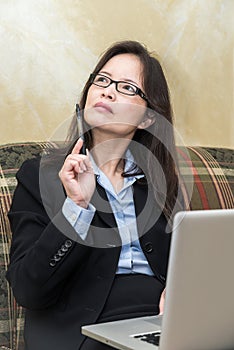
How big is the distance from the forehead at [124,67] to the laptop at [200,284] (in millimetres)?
720

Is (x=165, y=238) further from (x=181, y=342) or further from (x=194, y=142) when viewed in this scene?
(x=194, y=142)

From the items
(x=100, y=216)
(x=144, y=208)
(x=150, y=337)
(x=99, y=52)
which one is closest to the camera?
(x=150, y=337)

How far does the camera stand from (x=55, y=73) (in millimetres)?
2326

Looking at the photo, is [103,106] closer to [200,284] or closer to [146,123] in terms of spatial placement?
[146,123]

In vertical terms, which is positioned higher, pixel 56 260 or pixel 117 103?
pixel 117 103

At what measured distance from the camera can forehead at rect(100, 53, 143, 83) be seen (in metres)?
1.85

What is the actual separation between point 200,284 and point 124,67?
2.56 ft

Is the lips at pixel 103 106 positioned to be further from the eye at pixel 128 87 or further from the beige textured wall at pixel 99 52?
the beige textured wall at pixel 99 52

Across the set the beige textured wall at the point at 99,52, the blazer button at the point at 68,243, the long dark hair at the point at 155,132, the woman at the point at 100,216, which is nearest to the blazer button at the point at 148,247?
the woman at the point at 100,216

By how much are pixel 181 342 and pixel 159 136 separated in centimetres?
86

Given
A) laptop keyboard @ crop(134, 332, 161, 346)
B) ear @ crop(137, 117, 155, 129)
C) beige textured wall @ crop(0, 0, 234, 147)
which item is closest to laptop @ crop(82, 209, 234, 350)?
laptop keyboard @ crop(134, 332, 161, 346)

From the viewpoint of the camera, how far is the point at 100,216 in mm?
1754

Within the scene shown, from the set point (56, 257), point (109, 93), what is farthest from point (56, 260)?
point (109, 93)

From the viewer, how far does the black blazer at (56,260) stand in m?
1.62
